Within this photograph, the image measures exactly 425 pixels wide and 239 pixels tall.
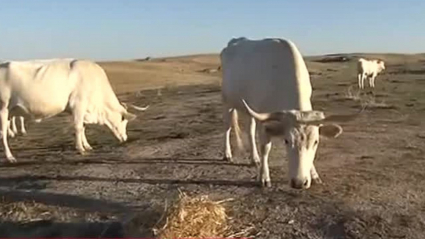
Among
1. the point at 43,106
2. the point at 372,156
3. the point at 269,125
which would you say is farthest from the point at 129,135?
the point at 269,125

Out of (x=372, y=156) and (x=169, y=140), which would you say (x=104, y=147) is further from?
(x=372, y=156)

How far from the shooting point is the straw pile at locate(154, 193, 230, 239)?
7.89m

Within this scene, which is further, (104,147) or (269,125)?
(104,147)

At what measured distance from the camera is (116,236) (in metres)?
8.68

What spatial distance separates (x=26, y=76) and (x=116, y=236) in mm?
7251

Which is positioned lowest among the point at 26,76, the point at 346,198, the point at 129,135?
the point at 129,135

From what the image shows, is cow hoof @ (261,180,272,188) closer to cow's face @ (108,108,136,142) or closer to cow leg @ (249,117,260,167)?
cow leg @ (249,117,260,167)

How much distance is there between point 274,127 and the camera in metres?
9.73

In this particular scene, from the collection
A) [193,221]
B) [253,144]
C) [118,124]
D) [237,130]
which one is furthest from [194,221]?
[118,124]

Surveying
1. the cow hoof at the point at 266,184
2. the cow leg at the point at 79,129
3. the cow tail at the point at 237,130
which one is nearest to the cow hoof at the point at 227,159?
the cow tail at the point at 237,130

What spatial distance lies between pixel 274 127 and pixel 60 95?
718 centimetres

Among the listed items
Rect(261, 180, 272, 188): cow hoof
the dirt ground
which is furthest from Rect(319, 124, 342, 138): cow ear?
Rect(261, 180, 272, 188): cow hoof

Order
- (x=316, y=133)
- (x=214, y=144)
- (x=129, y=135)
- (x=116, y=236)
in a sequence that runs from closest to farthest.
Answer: (x=116, y=236), (x=316, y=133), (x=214, y=144), (x=129, y=135)

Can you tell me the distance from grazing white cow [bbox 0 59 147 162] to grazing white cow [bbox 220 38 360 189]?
13.4 ft
